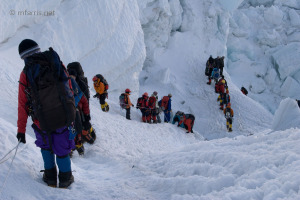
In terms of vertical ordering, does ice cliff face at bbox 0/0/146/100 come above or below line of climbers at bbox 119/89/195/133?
above

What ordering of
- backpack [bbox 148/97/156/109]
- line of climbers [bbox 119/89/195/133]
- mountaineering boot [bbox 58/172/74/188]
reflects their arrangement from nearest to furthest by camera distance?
1. mountaineering boot [bbox 58/172/74/188]
2. line of climbers [bbox 119/89/195/133]
3. backpack [bbox 148/97/156/109]

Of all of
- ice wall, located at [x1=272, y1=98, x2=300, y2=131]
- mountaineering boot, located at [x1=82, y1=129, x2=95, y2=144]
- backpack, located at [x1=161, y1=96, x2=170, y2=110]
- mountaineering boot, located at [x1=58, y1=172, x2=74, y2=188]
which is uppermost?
backpack, located at [x1=161, y1=96, x2=170, y2=110]

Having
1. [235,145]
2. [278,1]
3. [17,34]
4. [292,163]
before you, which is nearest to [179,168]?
[235,145]

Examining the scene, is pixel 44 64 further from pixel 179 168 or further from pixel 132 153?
pixel 132 153

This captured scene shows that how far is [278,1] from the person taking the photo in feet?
79.7

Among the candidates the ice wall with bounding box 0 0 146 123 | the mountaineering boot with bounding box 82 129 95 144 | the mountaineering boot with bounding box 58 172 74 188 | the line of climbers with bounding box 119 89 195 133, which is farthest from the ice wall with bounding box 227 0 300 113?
the mountaineering boot with bounding box 58 172 74 188

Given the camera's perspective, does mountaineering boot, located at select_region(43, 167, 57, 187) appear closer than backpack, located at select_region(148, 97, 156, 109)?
Yes

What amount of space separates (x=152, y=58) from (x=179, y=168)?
13.2 m

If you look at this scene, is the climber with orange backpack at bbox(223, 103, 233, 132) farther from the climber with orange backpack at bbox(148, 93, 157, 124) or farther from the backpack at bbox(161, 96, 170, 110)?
the climber with orange backpack at bbox(148, 93, 157, 124)

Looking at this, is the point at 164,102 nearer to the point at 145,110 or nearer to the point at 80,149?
the point at 145,110

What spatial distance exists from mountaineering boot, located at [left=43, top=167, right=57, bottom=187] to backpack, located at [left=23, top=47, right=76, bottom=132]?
1.54ft

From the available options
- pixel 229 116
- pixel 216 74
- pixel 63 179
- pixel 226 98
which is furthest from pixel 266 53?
pixel 63 179

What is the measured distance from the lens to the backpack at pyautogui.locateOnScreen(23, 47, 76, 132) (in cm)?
232

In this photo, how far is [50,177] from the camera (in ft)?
8.48
